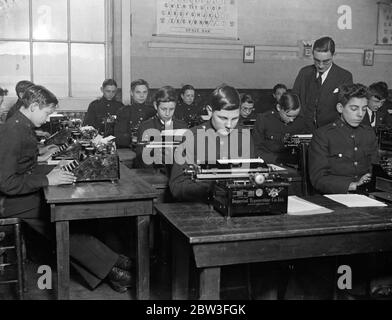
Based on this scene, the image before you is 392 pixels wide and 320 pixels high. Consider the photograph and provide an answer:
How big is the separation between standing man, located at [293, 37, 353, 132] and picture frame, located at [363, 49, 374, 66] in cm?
504

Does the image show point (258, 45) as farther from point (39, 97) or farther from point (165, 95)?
point (39, 97)

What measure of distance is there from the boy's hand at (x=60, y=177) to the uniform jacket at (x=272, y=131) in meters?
2.44

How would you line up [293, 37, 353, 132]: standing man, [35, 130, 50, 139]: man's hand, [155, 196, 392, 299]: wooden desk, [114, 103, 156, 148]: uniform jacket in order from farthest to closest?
[114, 103, 156, 148]: uniform jacket
[35, 130, 50, 139]: man's hand
[293, 37, 353, 132]: standing man
[155, 196, 392, 299]: wooden desk

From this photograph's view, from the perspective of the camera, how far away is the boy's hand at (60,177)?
335 cm

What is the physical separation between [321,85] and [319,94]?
0.29 ft

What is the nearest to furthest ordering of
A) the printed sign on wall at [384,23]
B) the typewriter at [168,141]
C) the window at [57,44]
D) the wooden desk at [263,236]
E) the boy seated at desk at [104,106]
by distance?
the wooden desk at [263,236]
the typewriter at [168,141]
the boy seated at desk at [104,106]
the window at [57,44]
the printed sign on wall at [384,23]

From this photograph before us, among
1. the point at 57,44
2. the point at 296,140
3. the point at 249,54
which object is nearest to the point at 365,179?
the point at 296,140

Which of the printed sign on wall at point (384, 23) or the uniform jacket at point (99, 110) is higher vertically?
the printed sign on wall at point (384, 23)

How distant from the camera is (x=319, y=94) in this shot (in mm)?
5211

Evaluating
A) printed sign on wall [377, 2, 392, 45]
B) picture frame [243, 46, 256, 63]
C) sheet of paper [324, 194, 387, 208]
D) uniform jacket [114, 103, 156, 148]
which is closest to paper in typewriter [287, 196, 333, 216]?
sheet of paper [324, 194, 387, 208]

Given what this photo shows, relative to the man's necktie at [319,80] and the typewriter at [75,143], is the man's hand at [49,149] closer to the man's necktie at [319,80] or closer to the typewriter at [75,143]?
the typewriter at [75,143]

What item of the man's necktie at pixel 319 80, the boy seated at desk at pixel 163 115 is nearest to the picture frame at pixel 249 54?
the man's necktie at pixel 319 80

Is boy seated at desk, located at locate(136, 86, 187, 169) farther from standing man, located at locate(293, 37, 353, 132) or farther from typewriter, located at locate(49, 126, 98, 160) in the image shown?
standing man, located at locate(293, 37, 353, 132)

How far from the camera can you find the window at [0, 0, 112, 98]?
308 inches
